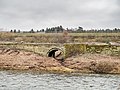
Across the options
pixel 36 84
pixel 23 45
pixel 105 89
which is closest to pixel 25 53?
pixel 23 45

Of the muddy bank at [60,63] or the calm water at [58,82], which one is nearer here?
the calm water at [58,82]

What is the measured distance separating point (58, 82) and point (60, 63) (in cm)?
1586

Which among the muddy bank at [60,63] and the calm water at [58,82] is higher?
the muddy bank at [60,63]

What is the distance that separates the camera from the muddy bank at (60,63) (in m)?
58.1

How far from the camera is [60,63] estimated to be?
61.0 metres

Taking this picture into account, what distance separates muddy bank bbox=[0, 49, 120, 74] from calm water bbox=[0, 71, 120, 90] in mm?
6759

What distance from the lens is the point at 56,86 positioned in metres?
41.8

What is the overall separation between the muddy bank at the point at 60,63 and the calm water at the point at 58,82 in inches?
266

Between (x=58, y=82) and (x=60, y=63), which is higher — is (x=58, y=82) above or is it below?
below

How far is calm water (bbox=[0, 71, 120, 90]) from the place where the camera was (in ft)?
133

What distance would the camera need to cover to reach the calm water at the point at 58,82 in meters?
40.6

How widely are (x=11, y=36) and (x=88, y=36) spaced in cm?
1815

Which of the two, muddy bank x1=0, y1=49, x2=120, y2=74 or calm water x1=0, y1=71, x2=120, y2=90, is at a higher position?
muddy bank x1=0, y1=49, x2=120, y2=74

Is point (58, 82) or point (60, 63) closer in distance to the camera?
point (58, 82)
